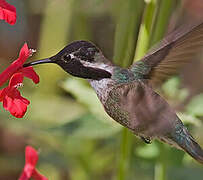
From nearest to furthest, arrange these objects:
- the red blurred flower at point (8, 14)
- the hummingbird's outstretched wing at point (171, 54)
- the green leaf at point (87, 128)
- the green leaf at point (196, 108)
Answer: the red blurred flower at point (8, 14) → the hummingbird's outstretched wing at point (171, 54) → the green leaf at point (196, 108) → the green leaf at point (87, 128)

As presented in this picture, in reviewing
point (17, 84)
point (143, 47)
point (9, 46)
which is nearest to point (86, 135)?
point (143, 47)

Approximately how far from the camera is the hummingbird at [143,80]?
119cm

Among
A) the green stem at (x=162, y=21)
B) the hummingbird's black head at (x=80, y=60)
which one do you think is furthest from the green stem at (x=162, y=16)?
the hummingbird's black head at (x=80, y=60)

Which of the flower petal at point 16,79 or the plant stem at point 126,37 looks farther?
the plant stem at point 126,37

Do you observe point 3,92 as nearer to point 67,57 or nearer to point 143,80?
point 67,57

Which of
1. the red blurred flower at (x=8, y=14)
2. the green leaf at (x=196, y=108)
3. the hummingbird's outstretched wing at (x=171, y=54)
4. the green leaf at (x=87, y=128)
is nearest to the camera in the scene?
the red blurred flower at (x=8, y=14)

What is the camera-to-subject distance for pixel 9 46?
2.92m

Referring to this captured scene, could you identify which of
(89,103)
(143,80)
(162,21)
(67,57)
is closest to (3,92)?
(67,57)

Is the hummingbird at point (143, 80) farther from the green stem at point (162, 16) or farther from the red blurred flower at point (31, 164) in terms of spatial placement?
the red blurred flower at point (31, 164)

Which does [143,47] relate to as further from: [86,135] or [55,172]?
[55,172]

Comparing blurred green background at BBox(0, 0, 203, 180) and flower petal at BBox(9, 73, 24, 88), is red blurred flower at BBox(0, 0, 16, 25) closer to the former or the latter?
flower petal at BBox(9, 73, 24, 88)

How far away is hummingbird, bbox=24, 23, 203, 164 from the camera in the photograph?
119 cm

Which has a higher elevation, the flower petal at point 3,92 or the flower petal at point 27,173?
the flower petal at point 3,92

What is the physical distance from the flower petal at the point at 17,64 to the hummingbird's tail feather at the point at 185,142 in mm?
335
